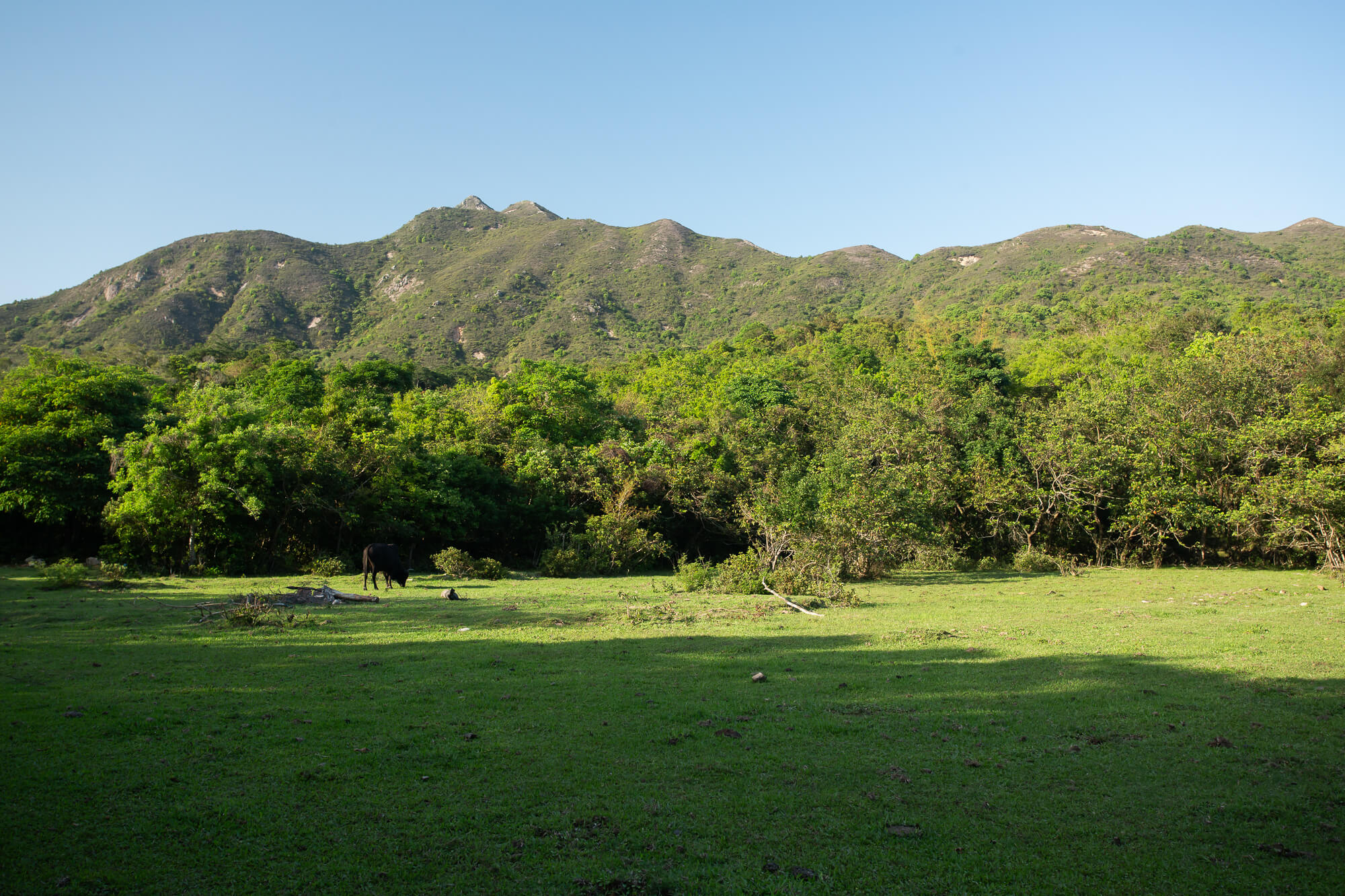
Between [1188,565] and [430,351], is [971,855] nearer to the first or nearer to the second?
[1188,565]

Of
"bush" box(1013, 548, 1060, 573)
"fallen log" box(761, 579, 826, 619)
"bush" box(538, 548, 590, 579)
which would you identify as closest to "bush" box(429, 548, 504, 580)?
"bush" box(538, 548, 590, 579)

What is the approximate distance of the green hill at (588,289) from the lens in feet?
290

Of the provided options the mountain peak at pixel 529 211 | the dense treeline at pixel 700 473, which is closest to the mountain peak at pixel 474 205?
the mountain peak at pixel 529 211

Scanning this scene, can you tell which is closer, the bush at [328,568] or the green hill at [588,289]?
the bush at [328,568]

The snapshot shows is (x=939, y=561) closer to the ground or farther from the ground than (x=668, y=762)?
closer to the ground

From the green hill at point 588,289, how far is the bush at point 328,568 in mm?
58443

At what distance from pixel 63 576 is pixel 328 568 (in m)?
6.79

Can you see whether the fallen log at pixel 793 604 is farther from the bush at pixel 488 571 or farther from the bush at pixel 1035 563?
the bush at pixel 1035 563

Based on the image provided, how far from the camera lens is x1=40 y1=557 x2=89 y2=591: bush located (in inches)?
672

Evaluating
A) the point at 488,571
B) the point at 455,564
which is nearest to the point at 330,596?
the point at 455,564

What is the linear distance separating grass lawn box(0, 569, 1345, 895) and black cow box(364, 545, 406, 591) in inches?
294

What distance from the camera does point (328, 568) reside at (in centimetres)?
2294

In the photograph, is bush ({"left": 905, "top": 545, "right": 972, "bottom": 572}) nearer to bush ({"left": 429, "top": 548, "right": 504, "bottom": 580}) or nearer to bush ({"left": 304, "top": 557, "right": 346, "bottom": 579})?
bush ({"left": 429, "top": 548, "right": 504, "bottom": 580})

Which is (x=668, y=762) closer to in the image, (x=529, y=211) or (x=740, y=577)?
(x=740, y=577)
